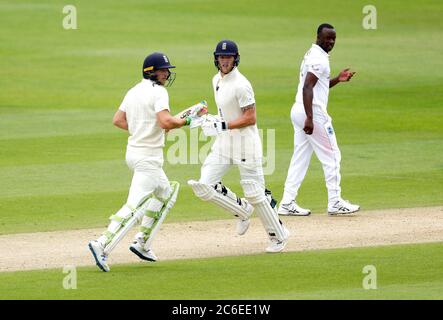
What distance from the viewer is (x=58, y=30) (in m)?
30.8

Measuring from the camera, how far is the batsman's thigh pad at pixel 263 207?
11.4 metres

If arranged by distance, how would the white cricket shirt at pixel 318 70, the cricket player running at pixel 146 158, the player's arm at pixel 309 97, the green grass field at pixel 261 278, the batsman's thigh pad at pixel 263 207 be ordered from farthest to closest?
the white cricket shirt at pixel 318 70 → the player's arm at pixel 309 97 → the batsman's thigh pad at pixel 263 207 → the cricket player running at pixel 146 158 → the green grass field at pixel 261 278

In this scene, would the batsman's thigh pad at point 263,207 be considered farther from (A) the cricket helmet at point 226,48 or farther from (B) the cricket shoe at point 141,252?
(A) the cricket helmet at point 226,48

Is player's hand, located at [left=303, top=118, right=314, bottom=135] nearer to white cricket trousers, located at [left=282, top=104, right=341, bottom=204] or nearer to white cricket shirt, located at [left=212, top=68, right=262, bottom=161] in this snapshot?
white cricket trousers, located at [left=282, top=104, right=341, bottom=204]

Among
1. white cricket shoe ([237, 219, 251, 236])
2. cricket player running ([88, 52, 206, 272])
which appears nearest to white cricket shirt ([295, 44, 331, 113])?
white cricket shoe ([237, 219, 251, 236])

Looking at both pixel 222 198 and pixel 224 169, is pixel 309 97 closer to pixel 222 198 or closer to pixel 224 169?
pixel 224 169

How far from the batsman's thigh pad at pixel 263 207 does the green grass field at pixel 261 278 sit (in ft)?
0.88

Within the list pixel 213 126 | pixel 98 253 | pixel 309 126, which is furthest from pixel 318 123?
pixel 98 253

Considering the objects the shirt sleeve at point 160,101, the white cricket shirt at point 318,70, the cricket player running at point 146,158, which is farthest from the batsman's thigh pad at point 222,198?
the white cricket shirt at point 318,70

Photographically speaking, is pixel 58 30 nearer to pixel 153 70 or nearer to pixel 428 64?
pixel 428 64

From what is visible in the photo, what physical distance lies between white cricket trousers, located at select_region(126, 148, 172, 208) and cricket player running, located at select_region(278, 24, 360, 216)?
3.05m

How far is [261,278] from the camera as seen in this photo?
10.2 m

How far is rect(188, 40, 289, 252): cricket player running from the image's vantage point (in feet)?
37.6

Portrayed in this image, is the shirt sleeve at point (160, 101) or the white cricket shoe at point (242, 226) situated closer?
the shirt sleeve at point (160, 101)
